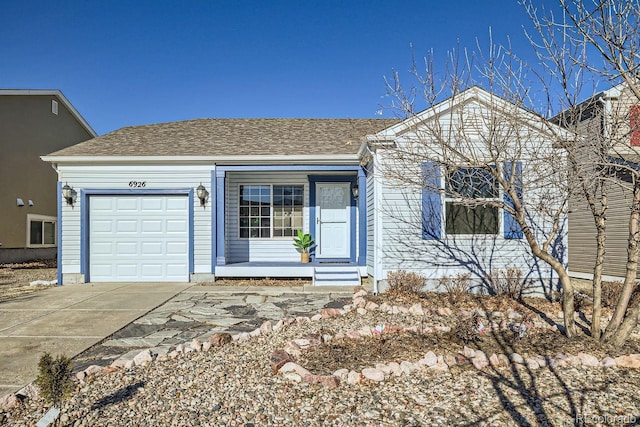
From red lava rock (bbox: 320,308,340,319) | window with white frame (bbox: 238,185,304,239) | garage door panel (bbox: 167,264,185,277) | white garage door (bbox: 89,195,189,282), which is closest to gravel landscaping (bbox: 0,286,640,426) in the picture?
red lava rock (bbox: 320,308,340,319)

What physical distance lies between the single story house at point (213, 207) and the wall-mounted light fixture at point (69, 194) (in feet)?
0.08

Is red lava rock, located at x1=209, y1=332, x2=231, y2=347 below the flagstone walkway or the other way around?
the other way around

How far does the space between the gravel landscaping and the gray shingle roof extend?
6.22m

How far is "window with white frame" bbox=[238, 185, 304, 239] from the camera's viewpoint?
440 inches

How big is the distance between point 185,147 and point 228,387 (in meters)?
7.95

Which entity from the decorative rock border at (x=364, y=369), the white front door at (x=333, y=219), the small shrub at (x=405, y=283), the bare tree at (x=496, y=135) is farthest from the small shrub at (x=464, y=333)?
the white front door at (x=333, y=219)

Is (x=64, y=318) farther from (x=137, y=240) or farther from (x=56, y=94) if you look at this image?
(x=56, y=94)

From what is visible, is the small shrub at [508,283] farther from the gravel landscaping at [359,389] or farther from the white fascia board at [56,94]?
the white fascia board at [56,94]

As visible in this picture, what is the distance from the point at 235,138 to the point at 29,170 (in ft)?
28.5

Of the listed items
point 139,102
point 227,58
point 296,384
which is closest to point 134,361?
point 296,384

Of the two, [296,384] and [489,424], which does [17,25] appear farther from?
[489,424]

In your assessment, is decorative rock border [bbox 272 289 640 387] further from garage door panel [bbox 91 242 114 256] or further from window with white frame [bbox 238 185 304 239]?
garage door panel [bbox 91 242 114 256]

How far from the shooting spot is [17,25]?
518 inches

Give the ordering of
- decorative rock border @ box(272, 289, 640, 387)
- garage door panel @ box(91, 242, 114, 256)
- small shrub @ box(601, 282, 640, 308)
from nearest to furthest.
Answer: decorative rock border @ box(272, 289, 640, 387) < small shrub @ box(601, 282, 640, 308) < garage door panel @ box(91, 242, 114, 256)
